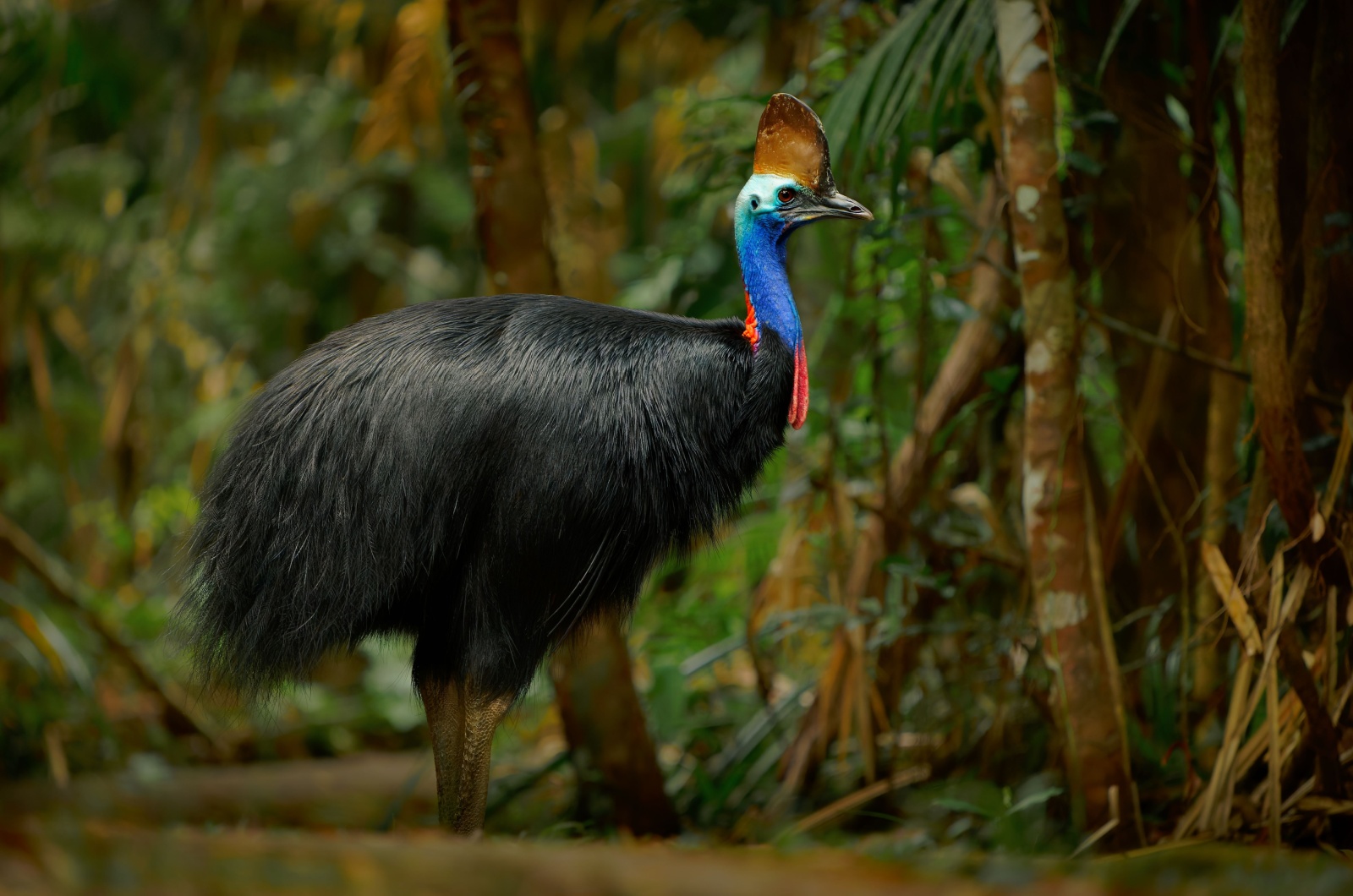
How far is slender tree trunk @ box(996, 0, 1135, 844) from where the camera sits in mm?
2586

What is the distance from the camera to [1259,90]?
8.09ft

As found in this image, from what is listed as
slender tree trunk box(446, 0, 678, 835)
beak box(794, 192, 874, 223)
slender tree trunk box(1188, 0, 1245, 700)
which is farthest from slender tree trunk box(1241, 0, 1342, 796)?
slender tree trunk box(446, 0, 678, 835)

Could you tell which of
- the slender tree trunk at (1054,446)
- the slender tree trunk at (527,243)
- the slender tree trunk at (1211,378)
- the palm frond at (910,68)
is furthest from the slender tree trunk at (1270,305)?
the slender tree trunk at (527,243)

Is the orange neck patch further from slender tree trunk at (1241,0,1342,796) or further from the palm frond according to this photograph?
slender tree trunk at (1241,0,1342,796)

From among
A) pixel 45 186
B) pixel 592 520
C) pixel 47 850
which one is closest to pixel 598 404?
pixel 592 520

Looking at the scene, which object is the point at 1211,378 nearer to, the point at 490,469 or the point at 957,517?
the point at 957,517

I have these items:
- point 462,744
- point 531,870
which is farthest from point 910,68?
point 531,870

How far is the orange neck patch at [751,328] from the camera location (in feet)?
8.13

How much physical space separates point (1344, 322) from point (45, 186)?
773 cm

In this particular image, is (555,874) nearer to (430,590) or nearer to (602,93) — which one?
(430,590)

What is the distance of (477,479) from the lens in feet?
7.79

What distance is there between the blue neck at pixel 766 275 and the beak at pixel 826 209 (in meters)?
0.05

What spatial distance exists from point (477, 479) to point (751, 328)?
634 millimetres

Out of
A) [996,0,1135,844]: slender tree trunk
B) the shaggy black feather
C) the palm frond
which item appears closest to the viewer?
the shaggy black feather
